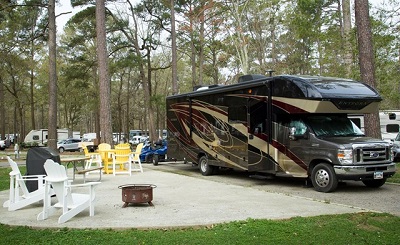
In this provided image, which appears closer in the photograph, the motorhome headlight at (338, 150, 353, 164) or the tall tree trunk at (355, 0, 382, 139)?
the motorhome headlight at (338, 150, 353, 164)

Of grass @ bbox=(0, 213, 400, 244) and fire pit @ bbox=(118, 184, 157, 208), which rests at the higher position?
fire pit @ bbox=(118, 184, 157, 208)

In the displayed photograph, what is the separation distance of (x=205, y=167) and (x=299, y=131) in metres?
4.73

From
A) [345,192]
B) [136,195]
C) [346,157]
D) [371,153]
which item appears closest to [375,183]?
[345,192]

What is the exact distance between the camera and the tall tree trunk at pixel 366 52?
12461 mm

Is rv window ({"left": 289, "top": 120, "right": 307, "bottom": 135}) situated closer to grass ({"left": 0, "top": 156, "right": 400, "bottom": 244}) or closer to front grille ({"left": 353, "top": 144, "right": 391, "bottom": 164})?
front grille ({"left": 353, "top": 144, "right": 391, "bottom": 164})

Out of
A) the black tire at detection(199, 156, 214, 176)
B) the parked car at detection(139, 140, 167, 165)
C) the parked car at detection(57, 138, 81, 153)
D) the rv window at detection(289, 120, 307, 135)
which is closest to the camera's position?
the rv window at detection(289, 120, 307, 135)

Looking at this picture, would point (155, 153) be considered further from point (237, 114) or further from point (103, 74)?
point (237, 114)

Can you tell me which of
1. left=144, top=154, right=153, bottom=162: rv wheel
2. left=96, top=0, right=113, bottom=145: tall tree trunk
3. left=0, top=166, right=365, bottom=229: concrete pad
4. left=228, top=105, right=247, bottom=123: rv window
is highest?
left=96, top=0, right=113, bottom=145: tall tree trunk

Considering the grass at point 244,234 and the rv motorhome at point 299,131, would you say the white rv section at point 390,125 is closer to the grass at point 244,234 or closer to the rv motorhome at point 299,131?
the rv motorhome at point 299,131

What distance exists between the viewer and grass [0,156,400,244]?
17.4 feet

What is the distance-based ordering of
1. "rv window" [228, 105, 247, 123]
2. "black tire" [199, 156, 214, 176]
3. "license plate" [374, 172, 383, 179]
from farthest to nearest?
1. "black tire" [199, 156, 214, 176]
2. "rv window" [228, 105, 247, 123]
3. "license plate" [374, 172, 383, 179]

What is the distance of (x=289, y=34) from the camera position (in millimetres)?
36500

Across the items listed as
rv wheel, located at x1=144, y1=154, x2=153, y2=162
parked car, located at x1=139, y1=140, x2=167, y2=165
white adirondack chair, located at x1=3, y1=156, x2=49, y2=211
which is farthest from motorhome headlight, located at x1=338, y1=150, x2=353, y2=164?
rv wheel, located at x1=144, y1=154, x2=153, y2=162

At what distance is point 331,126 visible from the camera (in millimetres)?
10461
